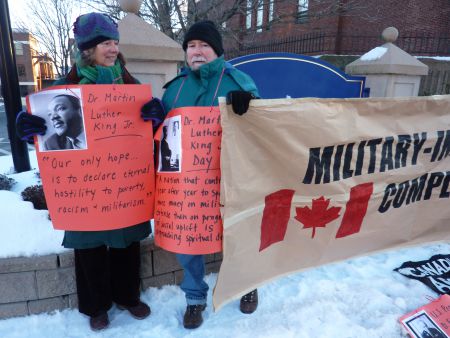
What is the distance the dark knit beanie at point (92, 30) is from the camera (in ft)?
6.25

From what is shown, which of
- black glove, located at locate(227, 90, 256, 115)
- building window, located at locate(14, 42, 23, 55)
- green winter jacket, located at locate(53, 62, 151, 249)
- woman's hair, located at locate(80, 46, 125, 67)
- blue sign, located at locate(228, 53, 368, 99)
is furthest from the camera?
building window, located at locate(14, 42, 23, 55)

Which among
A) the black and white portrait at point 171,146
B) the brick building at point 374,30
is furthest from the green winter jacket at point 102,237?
the brick building at point 374,30

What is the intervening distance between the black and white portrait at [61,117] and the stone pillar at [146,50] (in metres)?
1.05

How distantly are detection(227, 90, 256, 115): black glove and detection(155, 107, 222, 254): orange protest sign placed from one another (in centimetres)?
15

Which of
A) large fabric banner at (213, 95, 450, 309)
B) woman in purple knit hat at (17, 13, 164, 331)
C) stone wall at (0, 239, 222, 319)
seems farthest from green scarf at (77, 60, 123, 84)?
stone wall at (0, 239, 222, 319)

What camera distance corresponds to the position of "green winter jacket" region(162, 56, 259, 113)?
2.04 m

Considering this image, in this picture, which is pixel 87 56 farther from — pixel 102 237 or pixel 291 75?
pixel 291 75

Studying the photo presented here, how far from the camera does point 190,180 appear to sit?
1995mm

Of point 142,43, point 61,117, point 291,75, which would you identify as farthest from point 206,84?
point 291,75

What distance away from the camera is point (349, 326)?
7.52 feet

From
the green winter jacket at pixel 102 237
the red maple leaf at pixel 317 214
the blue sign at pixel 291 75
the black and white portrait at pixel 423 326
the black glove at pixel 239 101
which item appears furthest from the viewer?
the blue sign at pixel 291 75

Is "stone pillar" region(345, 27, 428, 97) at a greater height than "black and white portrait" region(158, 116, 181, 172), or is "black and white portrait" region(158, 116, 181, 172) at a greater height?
"stone pillar" region(345, 27, 428, 97)

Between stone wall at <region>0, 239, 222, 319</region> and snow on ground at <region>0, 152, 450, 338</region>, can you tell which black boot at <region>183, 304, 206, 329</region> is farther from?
stone wall at <region>0, 239, 222, 319</region>

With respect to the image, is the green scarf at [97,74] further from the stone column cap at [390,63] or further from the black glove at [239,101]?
the stone column cap at [390,63]
